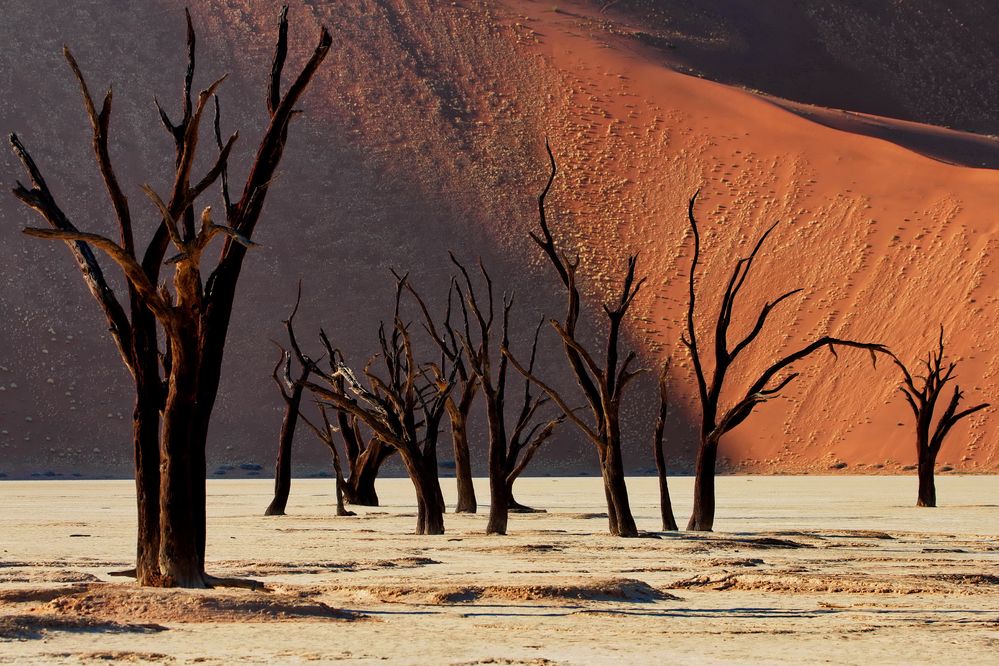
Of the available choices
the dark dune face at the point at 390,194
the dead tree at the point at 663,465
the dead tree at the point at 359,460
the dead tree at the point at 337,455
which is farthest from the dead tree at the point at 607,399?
the dark dune face at the point at 390,194

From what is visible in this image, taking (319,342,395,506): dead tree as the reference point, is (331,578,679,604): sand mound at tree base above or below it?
below

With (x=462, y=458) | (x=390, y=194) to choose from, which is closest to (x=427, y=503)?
(x=462, y=458)

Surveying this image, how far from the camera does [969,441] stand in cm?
5497

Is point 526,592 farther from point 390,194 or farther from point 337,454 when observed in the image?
point 390,194

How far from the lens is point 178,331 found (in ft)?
36.5

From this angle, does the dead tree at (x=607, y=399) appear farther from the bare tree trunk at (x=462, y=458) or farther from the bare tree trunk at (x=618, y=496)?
the bare tree trunk at (x=462, y=458)

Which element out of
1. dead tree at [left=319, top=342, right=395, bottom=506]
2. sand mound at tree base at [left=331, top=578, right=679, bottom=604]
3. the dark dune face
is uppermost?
the dark dune face

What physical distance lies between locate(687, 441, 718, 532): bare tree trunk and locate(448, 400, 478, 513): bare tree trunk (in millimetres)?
3286

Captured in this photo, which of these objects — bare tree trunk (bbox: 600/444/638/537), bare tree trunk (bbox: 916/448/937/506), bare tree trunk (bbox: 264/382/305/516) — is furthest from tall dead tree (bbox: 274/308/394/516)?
bare tree trunk (bbox: 916/448/937/506)

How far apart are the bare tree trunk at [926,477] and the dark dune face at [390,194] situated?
25233 mm

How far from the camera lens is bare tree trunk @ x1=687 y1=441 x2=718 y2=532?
1978cm

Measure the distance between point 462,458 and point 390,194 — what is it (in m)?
46.2

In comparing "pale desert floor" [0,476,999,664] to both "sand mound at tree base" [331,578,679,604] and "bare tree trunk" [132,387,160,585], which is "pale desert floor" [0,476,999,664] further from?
"bare tree trunk" [132,387,160,585]

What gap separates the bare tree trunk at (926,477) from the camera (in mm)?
29203
